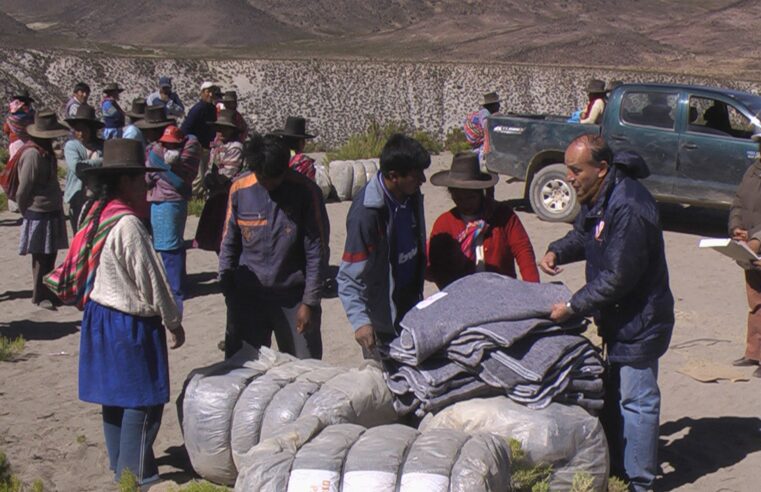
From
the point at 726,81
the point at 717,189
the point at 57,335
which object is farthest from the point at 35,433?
the point at 726,81

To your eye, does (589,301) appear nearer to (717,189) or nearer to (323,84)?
(717,189)

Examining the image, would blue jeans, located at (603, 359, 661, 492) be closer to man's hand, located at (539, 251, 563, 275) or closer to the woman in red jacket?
man's hand, located at (539, 251, 563, 275)

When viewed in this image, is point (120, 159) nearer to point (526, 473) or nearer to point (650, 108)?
point (526, 473)

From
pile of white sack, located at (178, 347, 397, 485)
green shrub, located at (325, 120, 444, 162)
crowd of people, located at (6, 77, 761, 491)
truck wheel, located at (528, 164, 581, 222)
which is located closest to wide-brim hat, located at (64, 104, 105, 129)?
crowd of people, located at (6, 77, 761, 491)

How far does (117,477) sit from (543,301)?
7.70 feet

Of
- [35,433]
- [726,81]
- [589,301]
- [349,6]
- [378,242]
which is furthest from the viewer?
[349,6]

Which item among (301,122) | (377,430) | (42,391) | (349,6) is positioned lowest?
(42,391)

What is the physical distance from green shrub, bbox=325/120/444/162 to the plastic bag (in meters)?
12.4

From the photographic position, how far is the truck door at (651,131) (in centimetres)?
1228

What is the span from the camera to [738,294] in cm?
992

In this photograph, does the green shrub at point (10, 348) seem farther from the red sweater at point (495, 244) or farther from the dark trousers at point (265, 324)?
the red sweater at point (495, 244)

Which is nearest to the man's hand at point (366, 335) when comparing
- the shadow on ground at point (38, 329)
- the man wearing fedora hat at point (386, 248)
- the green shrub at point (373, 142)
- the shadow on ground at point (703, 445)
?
the man wearing fedora hat at point (386, 248)

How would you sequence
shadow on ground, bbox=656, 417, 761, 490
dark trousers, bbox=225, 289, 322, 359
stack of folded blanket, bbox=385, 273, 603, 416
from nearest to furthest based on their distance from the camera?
stack of folded blanket, bbox=385, 273, 603, 416, shadow on ground, bbox=656, 417, 761, 490, dark trousers, bbox=225, 289, 322, 359

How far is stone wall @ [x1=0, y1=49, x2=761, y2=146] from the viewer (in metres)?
20.9
